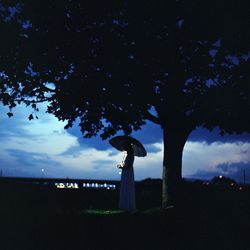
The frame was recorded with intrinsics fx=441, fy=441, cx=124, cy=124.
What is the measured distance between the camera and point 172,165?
63.4 ft

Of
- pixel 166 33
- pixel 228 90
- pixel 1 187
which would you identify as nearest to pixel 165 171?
pixel 228 90

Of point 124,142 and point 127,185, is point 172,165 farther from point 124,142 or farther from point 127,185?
point 124,142

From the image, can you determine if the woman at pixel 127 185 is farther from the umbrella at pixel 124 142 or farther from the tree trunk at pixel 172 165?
the tree trunk at pixel 172 165

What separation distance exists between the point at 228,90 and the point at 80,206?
852 cm

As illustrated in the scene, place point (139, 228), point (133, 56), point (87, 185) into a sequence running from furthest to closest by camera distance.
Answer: point (87, 185) < point (133, 56) < point (139, 228)

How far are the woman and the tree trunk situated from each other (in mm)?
1520

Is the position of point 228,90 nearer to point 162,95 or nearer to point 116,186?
point 162,95

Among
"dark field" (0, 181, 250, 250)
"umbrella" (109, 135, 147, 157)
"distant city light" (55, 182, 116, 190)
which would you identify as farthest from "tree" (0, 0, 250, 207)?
"distant city light" (55, 182, 116, 190)

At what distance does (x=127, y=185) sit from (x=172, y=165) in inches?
85.4

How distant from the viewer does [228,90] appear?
16.9m

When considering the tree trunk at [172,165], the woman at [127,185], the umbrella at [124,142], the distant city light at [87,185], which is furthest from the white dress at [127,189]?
the distant city light at [87,185]

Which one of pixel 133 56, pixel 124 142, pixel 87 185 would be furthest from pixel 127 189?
pixel 87 185

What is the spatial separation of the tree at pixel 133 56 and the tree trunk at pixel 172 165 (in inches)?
46.2

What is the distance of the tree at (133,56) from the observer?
53.9 ft
